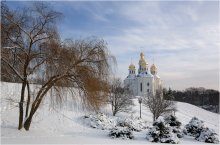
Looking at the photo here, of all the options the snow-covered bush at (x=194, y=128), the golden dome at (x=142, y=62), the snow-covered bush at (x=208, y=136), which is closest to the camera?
the snow-covered bush at (x=208, y=136)

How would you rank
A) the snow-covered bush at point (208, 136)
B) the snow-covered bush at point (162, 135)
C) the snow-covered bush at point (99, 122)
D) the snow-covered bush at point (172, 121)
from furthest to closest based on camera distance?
1. the snow-covered bush at point (99, 122)
2. the snow-covered bush at point (172, 121)
3. the snow-covered bush at point (208, 136)
4. the snow-covered bush at point (162, 135)

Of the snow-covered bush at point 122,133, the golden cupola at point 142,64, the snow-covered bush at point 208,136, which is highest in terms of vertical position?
the golden cupola at point 142,64

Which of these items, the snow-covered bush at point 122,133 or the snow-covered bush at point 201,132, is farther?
the snow-covered bush at point 201,132

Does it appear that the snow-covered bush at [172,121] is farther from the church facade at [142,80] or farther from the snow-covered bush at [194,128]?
the church facade at [142,80]

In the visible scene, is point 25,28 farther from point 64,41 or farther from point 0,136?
point 0,136

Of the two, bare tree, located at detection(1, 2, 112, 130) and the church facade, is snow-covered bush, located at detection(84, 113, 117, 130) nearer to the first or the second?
bare tree, located at detection(1, 2, 112, 130)

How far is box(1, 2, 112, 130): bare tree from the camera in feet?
52.3

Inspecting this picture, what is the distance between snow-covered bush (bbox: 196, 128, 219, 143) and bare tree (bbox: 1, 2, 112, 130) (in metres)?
8.70

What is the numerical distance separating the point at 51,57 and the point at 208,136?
12.0 metres

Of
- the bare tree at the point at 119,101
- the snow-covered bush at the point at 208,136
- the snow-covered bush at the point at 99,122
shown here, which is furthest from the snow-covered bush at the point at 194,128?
the bare tree at the point at 119,101

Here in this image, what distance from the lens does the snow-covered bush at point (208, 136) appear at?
21734 millimetres

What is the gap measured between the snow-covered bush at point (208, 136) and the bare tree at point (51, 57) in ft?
28.5

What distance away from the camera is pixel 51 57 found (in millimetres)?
15820

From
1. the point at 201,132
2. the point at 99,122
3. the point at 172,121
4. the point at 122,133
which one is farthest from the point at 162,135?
the point at 99,122
